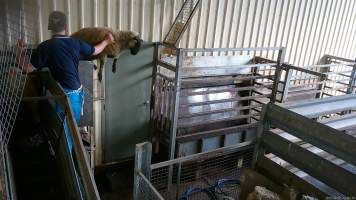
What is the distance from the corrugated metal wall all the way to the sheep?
1.12ft

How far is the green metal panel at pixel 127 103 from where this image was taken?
3.41 metres

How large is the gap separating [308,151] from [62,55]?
1857 mm

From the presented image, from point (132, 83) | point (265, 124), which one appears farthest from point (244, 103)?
point (265, 124)

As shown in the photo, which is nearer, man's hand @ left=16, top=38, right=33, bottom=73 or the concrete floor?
man's hand @ left=16, top=38, right=33, bottom=73

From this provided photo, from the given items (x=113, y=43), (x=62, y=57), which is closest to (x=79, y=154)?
(x=62, y=57)

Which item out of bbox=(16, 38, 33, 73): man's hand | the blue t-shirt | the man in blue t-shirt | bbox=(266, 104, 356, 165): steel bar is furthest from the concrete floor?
bbox=(266, 104, 356, 165): steel bar

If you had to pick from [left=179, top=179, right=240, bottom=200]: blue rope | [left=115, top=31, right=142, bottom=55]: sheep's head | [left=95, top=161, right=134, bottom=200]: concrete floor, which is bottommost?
[left=95, top=161, right=134, bottom=200]: concrete floor

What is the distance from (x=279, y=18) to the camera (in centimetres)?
439

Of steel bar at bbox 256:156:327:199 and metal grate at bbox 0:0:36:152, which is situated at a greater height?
metal grate at bbox 0:0:36:152

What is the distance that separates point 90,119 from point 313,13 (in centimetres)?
371

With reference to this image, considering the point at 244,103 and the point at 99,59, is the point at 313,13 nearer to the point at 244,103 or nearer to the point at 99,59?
the point at 244,103

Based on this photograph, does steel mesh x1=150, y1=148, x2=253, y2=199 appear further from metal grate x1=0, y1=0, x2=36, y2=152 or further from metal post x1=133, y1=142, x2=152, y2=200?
metal grate x1=0, y1=0, x2=36, y2=152

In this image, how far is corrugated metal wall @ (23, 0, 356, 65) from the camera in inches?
121

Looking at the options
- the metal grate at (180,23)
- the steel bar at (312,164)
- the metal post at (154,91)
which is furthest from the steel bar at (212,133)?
the steel bar at (312,164)
